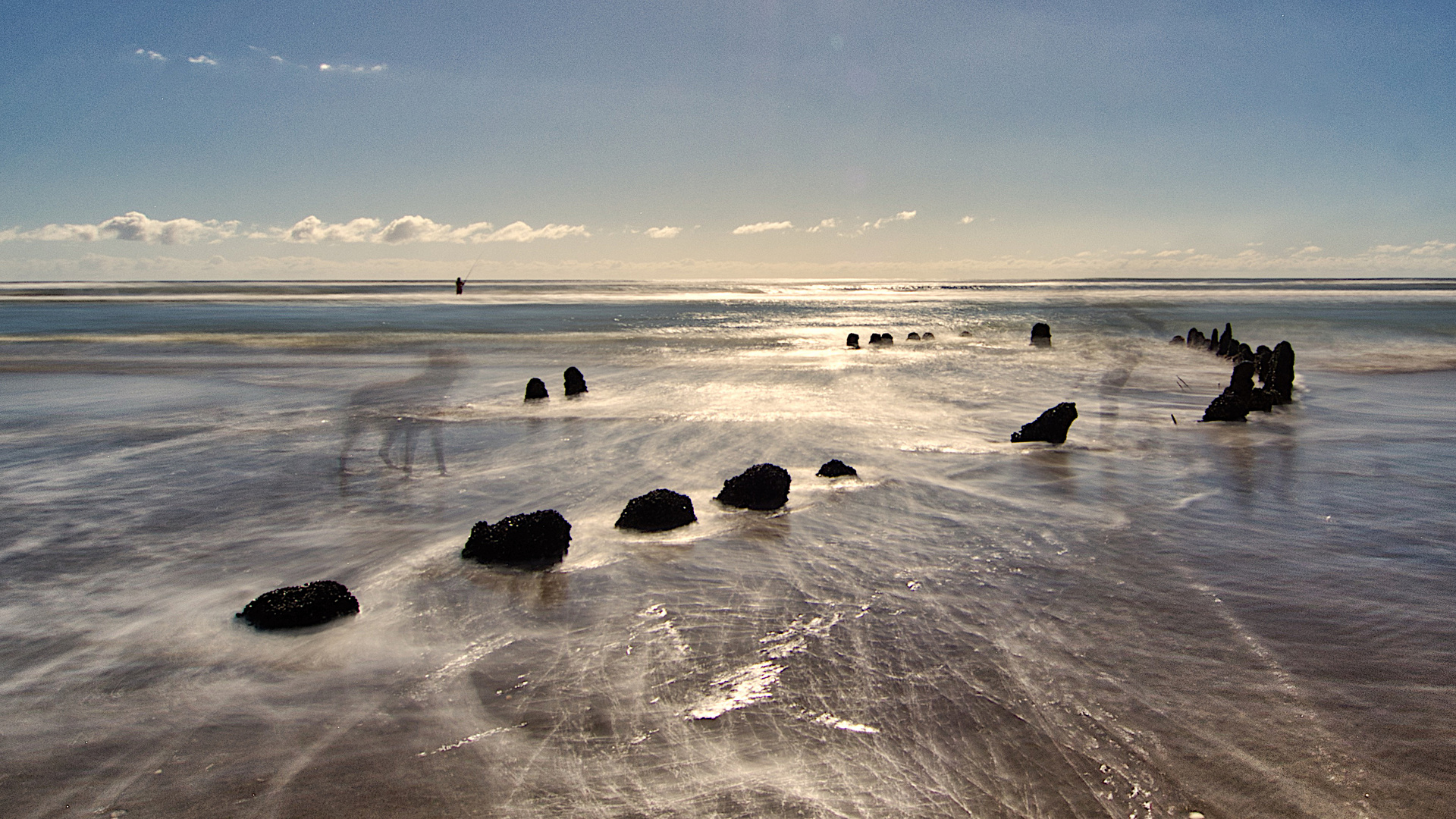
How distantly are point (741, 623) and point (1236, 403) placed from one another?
12944 millimetres

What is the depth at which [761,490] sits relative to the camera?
9.37 metres

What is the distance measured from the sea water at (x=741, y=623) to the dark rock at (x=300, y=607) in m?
0.13

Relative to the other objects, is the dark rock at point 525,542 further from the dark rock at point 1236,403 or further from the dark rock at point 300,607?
the dark rock at point 1236,403

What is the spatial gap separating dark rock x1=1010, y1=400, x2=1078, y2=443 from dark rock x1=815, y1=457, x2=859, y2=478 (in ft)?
12.3

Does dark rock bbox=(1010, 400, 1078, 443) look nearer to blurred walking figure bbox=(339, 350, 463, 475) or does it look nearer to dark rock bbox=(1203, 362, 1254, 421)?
dark rock bbox=(1203, 362, 1254, 421)

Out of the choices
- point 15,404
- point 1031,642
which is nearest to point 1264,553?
point 1031,642

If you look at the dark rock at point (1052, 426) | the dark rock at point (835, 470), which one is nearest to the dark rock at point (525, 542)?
the dark rock at point (835, 470)

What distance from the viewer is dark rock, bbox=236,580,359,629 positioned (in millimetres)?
6191

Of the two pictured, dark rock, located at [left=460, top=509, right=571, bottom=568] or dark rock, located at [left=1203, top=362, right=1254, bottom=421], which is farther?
dark rock, located at [left=1203, top=362, right=1254, bottom=421]

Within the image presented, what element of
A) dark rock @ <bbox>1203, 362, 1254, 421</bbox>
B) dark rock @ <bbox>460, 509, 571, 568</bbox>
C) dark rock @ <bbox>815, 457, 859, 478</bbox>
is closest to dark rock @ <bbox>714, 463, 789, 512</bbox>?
dark rock @ <bbox>815, 457, 859, 478</bbox>

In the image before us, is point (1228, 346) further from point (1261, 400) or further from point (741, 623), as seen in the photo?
point (741, 623)

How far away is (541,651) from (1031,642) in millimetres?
3249

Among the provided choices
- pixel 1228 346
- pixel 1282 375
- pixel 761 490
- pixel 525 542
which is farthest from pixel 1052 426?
pixel 1228 346

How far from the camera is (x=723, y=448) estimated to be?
1334 centimetres
